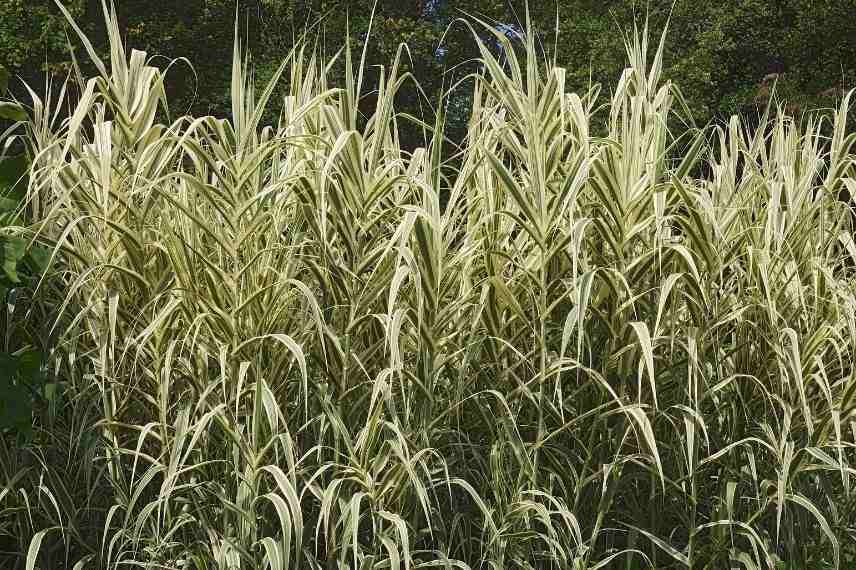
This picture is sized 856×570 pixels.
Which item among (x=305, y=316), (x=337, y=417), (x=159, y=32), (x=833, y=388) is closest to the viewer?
(x=337, y=417)

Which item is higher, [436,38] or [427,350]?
[436,38]

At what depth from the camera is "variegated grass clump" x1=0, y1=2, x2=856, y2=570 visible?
197 centimetres

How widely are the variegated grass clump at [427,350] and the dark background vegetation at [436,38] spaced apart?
9.64m

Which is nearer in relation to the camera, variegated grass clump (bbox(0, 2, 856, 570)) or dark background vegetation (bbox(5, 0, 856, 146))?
variegated grass clump (bbox(0, 2, 856, 570))

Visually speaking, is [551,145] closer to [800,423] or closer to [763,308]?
[763,308]

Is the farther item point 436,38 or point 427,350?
point 436,38

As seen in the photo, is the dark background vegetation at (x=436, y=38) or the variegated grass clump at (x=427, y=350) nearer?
the variegated grass clump at (x=427, y=350)

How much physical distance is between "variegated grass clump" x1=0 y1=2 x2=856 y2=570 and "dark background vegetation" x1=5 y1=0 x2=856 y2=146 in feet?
31.6

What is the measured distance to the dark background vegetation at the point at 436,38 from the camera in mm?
12320

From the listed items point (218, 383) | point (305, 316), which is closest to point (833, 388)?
point (305, 316)

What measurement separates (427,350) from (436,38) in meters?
A: 11.2

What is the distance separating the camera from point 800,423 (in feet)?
7.14

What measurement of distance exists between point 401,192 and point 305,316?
428 mm

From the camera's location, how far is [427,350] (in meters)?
2.02
